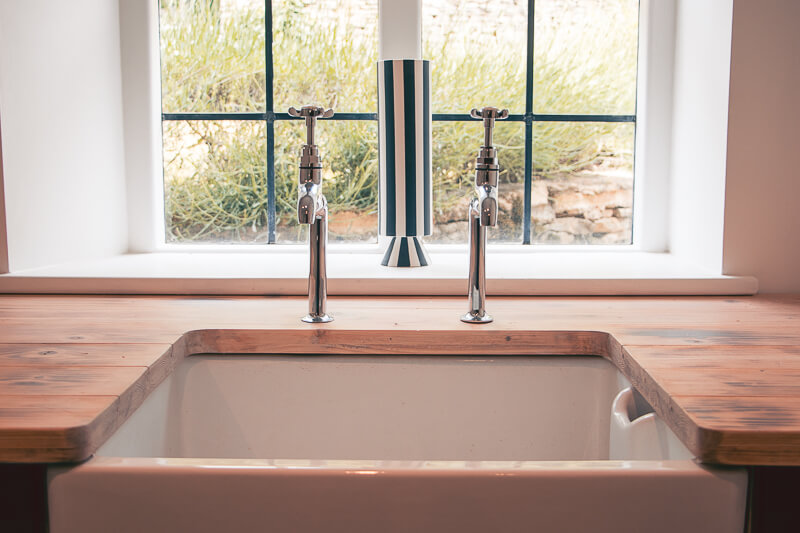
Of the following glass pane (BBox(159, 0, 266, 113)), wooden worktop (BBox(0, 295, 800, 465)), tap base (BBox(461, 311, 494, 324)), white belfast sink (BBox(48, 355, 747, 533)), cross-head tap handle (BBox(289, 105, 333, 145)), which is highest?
glass pane (BBox(159, 0, 266, 113))

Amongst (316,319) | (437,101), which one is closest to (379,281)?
(316,319)

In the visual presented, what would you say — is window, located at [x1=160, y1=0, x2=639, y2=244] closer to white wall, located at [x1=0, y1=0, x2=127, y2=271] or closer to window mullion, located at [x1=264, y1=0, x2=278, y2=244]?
window mullion, located at [x1=264, y1=0, x2=278, y2=244]

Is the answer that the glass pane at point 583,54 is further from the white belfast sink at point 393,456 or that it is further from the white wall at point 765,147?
the white belfast sink at point 393,456

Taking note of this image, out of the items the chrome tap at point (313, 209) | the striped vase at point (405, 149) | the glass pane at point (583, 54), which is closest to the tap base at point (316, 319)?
the chrome tap at point (313, 209)

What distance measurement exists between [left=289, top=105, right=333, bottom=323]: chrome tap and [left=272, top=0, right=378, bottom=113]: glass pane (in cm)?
56

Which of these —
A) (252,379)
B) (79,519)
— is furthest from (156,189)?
(79,519)

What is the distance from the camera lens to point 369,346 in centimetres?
109

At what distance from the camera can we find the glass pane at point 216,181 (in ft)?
5.54

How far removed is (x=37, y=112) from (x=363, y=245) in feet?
2.31

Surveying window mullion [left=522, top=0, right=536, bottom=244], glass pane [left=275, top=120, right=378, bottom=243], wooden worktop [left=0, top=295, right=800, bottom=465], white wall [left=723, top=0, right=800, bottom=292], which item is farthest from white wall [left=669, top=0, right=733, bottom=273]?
glass pane [left=275, top=120, right=378, bottom=243]

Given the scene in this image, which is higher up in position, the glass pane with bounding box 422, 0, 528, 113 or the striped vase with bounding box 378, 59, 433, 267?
the glass pane with bounding box 422, 0, 528, 113

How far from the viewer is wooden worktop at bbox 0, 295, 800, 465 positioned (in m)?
0.71

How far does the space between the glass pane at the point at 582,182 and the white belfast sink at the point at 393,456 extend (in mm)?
656

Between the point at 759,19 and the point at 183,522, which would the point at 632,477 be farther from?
the point at 759,19
